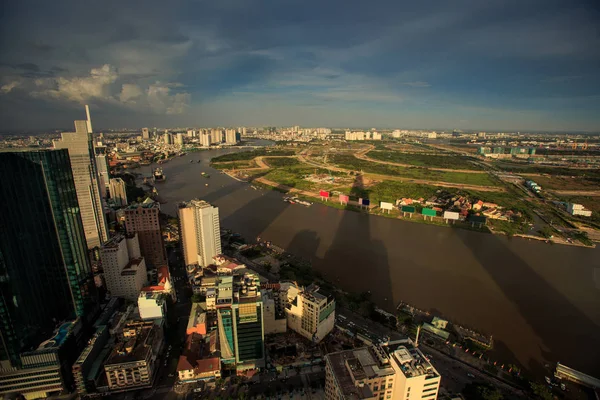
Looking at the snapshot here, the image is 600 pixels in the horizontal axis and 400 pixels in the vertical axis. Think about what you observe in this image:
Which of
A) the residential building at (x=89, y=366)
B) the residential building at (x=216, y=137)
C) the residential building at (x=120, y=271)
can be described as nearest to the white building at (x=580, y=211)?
the residential building at (x=120, y=271)

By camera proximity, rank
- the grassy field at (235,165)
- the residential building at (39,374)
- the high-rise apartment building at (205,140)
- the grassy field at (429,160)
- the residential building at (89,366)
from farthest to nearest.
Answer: the high-rise apartment building at (205,140) → the grassy field at (235,165) → the grassy field at (429,160) → the residential building at (89,366) → the residential building at (39,374)

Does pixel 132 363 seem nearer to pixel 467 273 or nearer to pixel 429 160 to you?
pixel 467 273

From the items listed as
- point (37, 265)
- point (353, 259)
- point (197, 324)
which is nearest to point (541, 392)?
point (353, 259)

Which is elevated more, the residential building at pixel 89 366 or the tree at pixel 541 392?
the residential building at pixel 89 366

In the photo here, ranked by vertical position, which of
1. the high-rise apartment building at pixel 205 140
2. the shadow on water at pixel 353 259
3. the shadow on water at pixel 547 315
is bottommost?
the shadow on water at pixel 547 315

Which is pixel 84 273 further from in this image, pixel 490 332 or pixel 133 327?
pixel 490 332

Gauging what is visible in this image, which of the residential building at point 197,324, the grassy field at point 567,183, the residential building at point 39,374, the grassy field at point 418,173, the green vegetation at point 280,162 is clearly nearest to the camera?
the residential building at point 39,374

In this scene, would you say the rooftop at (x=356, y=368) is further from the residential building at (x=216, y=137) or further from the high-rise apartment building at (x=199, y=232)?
the residential building at (x=216, y=137)
